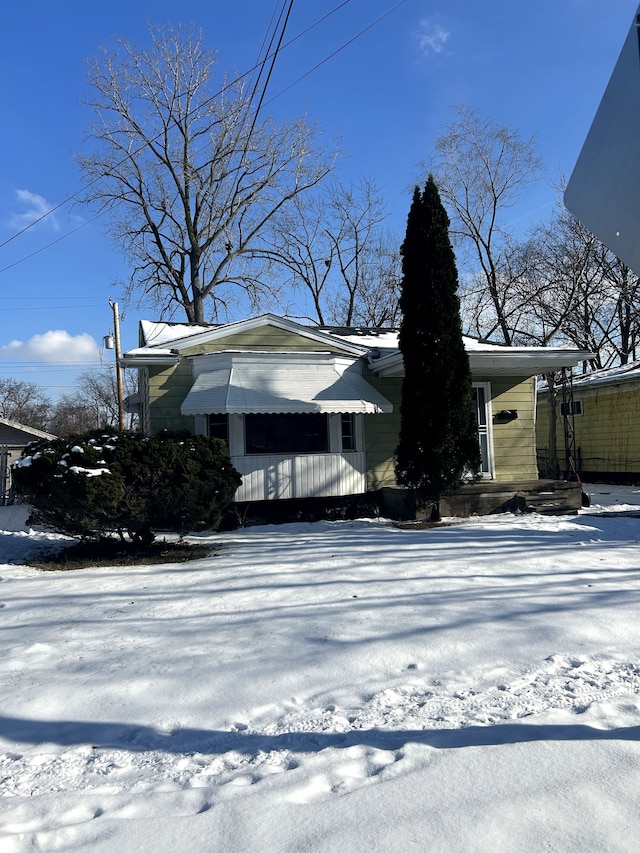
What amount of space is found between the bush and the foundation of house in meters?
4.00

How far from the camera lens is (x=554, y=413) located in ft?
67.9

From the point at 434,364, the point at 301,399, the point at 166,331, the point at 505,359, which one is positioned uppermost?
the point at 166,331

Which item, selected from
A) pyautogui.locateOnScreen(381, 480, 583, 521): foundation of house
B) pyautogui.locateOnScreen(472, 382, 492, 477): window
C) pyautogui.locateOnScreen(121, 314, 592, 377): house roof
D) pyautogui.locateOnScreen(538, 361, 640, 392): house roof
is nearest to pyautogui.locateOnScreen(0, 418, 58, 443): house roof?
pyautogui.locateOnScreen(121, 314, 592, 377): house roof

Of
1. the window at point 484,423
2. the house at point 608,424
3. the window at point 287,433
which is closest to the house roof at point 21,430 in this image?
the window at point 287,433

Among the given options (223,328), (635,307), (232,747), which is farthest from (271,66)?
(635,307)

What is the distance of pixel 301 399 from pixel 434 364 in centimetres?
237

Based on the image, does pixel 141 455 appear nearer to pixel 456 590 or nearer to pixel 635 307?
pixel 456 590

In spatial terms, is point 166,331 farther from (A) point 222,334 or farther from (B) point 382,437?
(B) point 382,437

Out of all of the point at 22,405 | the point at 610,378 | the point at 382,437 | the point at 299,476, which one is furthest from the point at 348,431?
the point at 22,405

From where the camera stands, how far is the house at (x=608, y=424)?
17953 millimetres

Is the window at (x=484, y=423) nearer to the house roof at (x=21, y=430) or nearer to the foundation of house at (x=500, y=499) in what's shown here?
the foundation of house at (x=500, y=499)

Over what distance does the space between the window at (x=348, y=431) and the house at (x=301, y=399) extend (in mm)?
19

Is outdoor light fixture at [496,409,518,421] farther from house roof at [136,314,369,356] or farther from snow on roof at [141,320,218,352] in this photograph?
snow on roof at [141,320,218,352]

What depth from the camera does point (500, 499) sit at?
11664 mm
